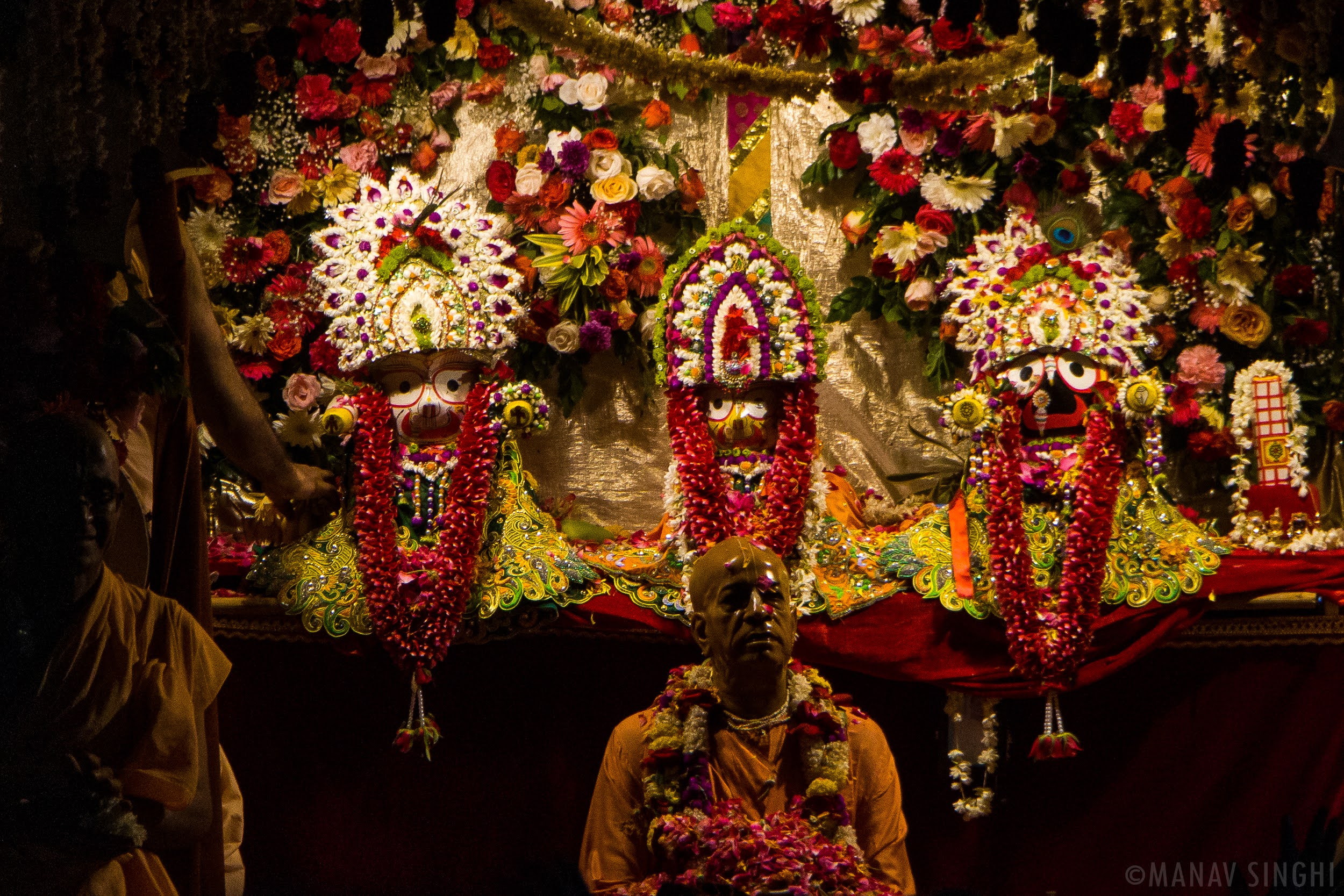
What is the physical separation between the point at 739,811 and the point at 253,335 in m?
3.54

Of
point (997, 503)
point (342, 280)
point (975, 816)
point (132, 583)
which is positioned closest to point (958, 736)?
point (975, 816)

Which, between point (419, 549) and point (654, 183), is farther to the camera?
point (654, 183)

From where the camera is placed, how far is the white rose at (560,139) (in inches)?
265

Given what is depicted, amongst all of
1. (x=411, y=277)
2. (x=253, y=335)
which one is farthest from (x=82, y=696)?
(x=253, y=335)

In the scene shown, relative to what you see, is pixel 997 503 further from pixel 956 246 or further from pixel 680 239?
pixel 680 239

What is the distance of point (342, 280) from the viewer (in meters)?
6.02

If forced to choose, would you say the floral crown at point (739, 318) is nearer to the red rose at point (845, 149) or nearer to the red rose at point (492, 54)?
the red rose at point (845, 149)

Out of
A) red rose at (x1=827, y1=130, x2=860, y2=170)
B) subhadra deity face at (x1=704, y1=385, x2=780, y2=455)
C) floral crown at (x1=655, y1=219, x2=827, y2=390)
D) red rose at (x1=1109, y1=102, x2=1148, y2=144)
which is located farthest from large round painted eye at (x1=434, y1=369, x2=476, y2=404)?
red rose at (x1=1109, y1=102, x2=1148, y2=144)

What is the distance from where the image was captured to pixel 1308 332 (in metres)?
6.35

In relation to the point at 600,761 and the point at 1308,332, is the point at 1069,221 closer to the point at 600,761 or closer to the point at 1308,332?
the point at 1308,332

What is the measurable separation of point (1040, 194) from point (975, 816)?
2.60 m

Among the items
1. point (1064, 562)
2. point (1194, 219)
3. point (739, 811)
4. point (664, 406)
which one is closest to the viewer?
point (739, 811)

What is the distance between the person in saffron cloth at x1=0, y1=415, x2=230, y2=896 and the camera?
3.06 m

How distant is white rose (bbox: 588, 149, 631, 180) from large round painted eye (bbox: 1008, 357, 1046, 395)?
1.87 metres
